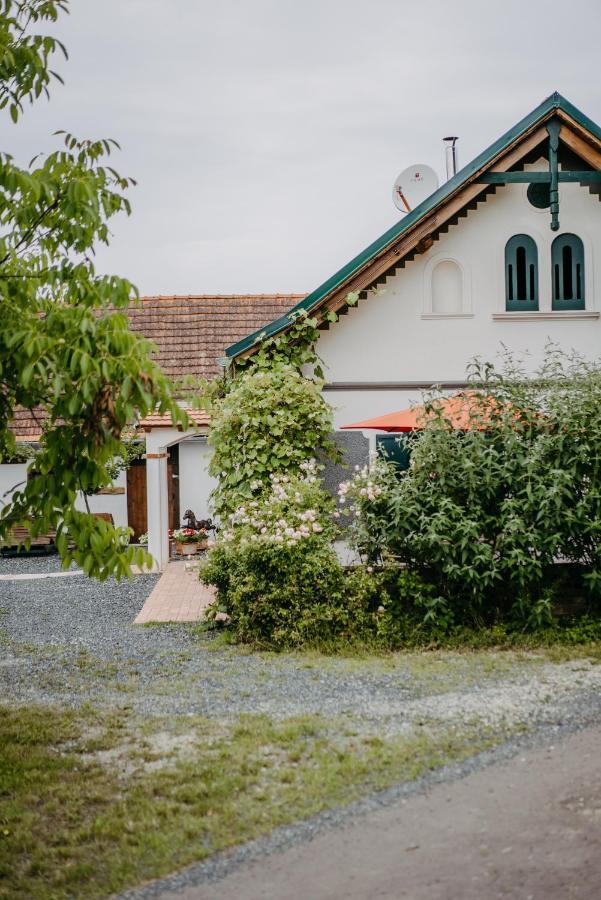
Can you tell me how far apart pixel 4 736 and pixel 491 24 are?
14007mm

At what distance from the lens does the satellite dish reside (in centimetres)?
1515

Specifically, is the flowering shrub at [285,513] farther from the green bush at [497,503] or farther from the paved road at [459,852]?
the paved road at [459,852]

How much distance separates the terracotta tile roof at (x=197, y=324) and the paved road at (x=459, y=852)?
1588 cm

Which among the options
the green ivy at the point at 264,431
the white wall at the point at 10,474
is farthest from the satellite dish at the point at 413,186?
the white wall at the point at 10,474

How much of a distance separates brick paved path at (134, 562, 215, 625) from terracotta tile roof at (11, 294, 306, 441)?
625 centimetres

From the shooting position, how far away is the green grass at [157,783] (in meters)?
4.96

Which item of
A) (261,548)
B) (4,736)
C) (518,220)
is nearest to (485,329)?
(518,220)

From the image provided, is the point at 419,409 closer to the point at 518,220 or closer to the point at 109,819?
the point at 518,220

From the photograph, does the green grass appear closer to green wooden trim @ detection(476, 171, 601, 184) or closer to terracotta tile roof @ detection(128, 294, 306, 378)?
green wooden trim @ detection(476, 171, 601, 184)

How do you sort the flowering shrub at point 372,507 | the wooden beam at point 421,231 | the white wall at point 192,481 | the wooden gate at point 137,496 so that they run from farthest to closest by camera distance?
the wooden gate at point 137,496
the white wall at point 192,481
the wooden beam at point 421,231
the flowering shrub at point 372,507

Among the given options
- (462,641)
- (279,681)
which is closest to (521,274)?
(462,641)

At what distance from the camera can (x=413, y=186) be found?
1527 centimetres

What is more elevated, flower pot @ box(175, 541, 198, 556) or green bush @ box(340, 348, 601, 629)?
green bush @ box(340, 348, 601, 629)

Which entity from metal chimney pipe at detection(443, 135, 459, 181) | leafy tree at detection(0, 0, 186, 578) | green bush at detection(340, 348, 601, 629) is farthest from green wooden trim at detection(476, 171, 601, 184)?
leafy tree at detection(0, 0, 186, 578)
